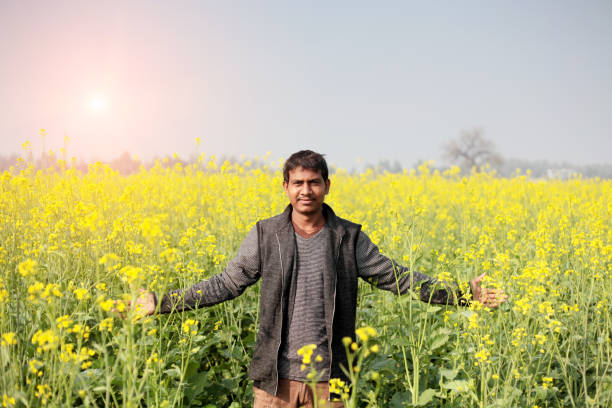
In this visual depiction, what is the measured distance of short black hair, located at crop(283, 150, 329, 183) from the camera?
2212 mm

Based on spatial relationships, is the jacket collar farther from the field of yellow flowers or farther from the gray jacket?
the field of yellow flowers

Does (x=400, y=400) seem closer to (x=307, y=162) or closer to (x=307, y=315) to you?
(x=307, y=315)

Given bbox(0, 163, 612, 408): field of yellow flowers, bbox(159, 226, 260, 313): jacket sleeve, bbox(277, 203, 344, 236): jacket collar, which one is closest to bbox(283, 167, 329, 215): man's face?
bbox(277, 203, 344, 236): jacket collar

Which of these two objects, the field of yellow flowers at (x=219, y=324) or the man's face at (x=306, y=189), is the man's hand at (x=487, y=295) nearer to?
the field of yellow flowers at (x=219, y=324)

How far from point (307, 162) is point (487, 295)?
125 centimetres

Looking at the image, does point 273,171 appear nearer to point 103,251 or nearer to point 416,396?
point 103,251

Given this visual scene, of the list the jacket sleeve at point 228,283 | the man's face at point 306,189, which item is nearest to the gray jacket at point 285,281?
the jacket sleeve at point 228,283

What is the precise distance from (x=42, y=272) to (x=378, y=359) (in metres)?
2.29

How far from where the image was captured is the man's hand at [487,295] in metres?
2.46

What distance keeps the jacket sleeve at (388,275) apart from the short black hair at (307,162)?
16.0 inches

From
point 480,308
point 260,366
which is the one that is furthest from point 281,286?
point 480,308

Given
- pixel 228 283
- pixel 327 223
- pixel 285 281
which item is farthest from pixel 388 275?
pixel 228 283

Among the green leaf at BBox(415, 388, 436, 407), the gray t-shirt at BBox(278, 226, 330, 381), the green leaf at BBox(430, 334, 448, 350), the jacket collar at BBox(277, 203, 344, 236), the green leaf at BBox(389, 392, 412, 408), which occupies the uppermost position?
the jacket collar at BBox(277, 203, 344, 236)

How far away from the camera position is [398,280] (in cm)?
242
